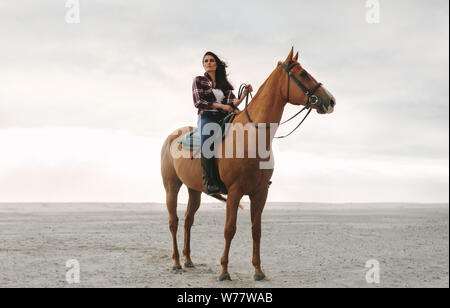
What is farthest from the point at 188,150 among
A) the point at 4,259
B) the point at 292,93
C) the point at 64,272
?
the point at 4,259

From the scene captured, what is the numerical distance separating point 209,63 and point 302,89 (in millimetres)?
2034

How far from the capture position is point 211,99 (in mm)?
8242

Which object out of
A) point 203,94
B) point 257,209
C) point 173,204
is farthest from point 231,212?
point 173,204

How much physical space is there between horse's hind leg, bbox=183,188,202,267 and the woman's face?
3.13 m

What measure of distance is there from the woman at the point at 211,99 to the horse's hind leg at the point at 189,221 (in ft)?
6.00

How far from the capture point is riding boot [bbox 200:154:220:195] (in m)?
8.12

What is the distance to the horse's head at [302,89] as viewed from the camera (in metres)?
7.23

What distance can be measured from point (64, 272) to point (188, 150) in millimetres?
4290

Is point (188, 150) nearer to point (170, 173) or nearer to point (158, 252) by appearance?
point (170, 173)

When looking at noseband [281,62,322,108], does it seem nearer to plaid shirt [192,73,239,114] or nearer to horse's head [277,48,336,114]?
horse's head [277,48,336,114]

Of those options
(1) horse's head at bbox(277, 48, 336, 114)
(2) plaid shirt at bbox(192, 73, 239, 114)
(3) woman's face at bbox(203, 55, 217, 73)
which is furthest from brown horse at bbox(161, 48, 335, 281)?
(3) woman's face at bbox(203, 55, 217, 73)

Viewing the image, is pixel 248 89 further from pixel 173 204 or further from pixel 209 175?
pixel 173 204

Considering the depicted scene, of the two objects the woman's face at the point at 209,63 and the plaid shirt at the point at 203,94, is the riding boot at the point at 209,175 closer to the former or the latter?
the plaid shirt at the point at 203,94

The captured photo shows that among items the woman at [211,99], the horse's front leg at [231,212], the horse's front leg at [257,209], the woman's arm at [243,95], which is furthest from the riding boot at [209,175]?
the woman's arm at [243,95]
